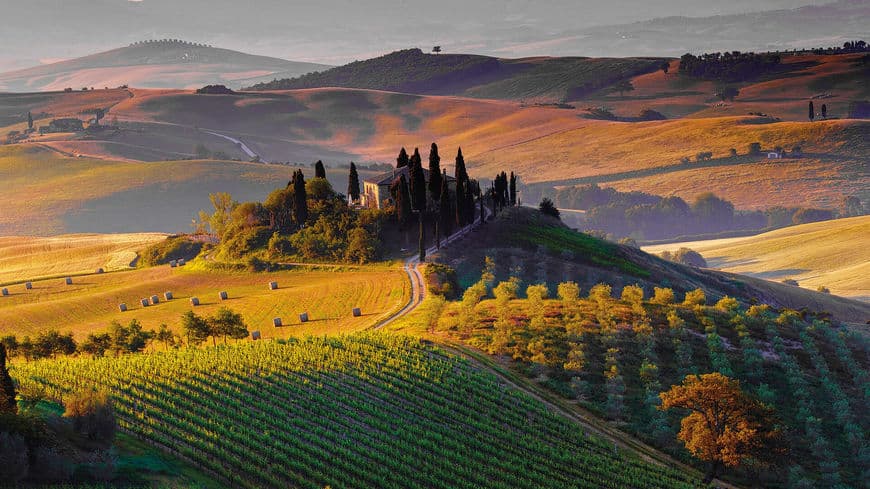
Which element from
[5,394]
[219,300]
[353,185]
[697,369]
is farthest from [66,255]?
[5,394]

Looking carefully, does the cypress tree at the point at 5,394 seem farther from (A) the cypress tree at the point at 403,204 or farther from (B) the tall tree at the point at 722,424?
(A) the cypress tree at the point at 403,204

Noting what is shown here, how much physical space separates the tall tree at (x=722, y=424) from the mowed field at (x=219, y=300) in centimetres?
2923

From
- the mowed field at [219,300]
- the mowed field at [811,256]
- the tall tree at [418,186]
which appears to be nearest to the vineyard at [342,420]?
the mowed field at [219,300]

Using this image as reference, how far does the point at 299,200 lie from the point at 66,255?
163 feet

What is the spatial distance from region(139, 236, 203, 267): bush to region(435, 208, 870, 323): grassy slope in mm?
36034

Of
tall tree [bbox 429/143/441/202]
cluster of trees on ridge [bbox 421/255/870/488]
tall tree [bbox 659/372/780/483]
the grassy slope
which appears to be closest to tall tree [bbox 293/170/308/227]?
tall tree [bbox 429/143/441/202]

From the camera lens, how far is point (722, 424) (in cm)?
4794

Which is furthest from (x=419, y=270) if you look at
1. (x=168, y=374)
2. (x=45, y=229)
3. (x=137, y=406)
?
(x=45, y=229)

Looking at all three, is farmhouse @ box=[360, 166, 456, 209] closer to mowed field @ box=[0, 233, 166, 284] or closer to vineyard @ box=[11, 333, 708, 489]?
mowed field @ box=[0, 233, 166, 284]

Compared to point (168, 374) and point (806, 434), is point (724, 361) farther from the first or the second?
point (168, 374)

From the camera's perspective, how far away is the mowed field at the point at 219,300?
7450 cm

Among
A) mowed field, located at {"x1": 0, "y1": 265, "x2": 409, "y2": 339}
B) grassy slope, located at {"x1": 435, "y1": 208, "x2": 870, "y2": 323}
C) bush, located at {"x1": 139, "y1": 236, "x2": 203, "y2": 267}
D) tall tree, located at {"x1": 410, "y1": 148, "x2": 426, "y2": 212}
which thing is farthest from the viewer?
bush, located at {"x1": 139, "y1": 236, "x2": 203, "y2": 267}

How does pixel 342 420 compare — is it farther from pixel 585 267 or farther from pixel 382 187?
pixel 382 187

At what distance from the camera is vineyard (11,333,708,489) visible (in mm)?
38500
